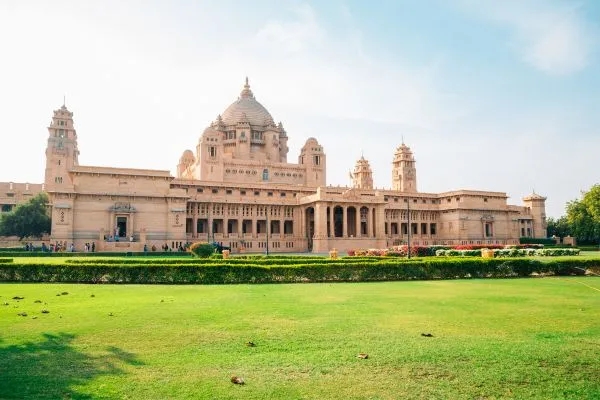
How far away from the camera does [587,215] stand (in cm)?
6197

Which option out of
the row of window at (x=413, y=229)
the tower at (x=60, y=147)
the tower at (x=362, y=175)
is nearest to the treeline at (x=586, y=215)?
the row of window at (x=413, y=229)

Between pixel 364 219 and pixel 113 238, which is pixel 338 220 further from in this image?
pixel 113 238

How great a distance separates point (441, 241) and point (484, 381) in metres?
73.1

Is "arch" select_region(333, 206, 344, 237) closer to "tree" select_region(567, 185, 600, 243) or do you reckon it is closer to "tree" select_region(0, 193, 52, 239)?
"tree" select_region(567, 185, 600, 243)

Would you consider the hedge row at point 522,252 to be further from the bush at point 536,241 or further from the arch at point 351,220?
the bush at point 536,241

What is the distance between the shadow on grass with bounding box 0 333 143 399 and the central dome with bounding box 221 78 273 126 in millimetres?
72499

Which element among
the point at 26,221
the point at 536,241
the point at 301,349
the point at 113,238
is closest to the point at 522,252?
the point at 536,241

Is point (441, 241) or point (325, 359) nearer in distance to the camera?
point (325, 359)

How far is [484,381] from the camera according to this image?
630cm

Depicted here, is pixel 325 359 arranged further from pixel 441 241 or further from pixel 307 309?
pixel 441 241

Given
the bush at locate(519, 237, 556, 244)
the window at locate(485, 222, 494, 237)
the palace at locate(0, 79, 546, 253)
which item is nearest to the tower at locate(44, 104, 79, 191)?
the palace at locate(0, 79, 546, 253)

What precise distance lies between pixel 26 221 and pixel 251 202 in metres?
28.4

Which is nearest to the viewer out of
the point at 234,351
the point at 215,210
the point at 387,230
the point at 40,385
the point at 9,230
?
the point at 40,385

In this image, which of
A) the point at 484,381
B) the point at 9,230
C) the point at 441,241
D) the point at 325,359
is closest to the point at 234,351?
the point at 325,359
